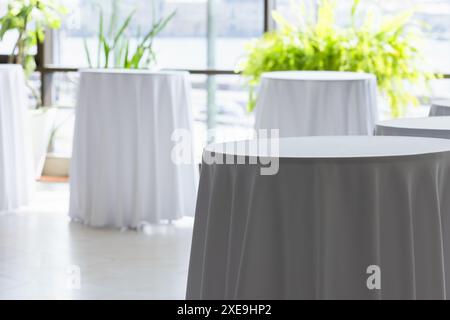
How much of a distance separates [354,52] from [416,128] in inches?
104

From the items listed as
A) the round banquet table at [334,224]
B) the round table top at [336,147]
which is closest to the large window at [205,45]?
the round table top at [336,147]

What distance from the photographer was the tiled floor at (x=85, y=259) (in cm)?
313

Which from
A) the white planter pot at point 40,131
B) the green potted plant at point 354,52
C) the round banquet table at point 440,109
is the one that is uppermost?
the green potted plant at point 354,52

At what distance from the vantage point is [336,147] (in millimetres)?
1894

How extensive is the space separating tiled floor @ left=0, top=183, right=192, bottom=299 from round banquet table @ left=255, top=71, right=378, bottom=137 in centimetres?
70

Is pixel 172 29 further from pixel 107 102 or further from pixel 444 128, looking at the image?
pixel 444 128

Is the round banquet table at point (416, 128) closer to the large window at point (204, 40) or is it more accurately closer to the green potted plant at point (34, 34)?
the large window at point (204, 40)

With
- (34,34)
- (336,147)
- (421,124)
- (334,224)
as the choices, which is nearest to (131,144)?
(34,34)

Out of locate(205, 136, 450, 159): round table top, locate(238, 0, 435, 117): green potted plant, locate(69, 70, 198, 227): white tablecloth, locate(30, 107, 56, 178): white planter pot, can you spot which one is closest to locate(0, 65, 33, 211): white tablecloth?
locate(69, 70, 198, 227): white tablecloth

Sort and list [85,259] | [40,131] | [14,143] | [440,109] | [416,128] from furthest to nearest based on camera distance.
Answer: [40,131] < [14,143] < [85,259] < [440,109] < [416,128]

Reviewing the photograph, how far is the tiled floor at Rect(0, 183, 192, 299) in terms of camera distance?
313 centimetres

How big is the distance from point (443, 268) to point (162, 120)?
8.54 ft

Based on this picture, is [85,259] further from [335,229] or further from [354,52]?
[354,52]
